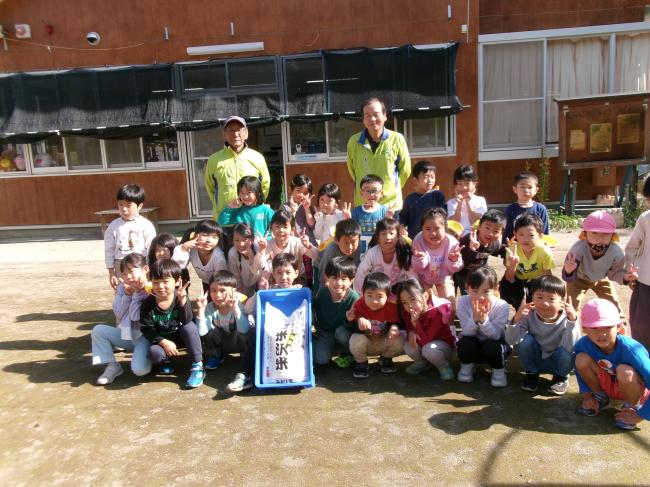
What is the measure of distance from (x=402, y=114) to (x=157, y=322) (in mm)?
6239

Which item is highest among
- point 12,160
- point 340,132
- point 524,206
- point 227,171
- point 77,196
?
point 340,132

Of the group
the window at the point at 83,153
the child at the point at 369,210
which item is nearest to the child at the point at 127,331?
the child at the point at 369,210

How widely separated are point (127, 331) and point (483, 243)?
284 cm

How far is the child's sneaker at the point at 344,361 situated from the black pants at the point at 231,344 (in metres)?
0.65

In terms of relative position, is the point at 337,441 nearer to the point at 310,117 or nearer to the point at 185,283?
the point at 185,283

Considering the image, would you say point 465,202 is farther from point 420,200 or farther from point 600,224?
point 600,224

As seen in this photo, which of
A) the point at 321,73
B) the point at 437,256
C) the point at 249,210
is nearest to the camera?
the point at 437,256

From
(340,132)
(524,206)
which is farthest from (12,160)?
(524,206)

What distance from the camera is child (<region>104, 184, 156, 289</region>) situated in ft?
15.2

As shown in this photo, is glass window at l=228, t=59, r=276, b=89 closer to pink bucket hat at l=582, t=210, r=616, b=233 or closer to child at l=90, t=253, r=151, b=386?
child at l=90, t=253, r=151, b=386

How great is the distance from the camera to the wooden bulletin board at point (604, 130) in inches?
336

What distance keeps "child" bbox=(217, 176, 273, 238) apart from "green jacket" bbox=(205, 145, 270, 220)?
0.12m

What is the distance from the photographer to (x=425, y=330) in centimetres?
371

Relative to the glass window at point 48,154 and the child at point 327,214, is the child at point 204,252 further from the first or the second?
the glass window at point 48,154
